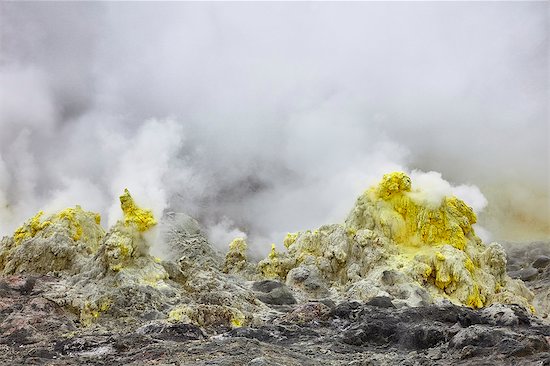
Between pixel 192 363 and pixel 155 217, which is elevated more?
pixel 155 217

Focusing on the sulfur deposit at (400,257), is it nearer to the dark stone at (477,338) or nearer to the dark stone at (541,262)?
the dark stone at (477,338)

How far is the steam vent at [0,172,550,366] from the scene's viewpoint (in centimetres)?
1903

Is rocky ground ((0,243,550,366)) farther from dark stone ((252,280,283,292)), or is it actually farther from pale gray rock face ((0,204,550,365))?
dark stone ((252,280,283,292))

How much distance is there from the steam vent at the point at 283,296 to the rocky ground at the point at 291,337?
9cm

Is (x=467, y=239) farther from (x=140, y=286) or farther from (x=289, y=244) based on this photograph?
(x=140, y=286)

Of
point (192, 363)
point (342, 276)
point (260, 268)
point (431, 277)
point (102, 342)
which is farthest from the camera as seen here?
point (260, 268)

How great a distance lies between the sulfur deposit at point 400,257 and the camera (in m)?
36.8

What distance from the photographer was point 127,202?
112 ft

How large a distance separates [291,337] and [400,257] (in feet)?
63.8

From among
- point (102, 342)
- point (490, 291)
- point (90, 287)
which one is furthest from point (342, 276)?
point (102, 342)

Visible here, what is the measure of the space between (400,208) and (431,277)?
7.64m

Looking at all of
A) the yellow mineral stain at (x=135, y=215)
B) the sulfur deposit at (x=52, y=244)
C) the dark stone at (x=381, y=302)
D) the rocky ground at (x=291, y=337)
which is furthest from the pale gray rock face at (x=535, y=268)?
the sulfur deposit at (x=52, y=244)

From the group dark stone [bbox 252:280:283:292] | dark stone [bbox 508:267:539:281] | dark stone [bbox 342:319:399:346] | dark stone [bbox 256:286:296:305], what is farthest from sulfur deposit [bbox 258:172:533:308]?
dark stone [bbox 508:267:539:281]

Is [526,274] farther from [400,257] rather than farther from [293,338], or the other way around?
[293,338]
